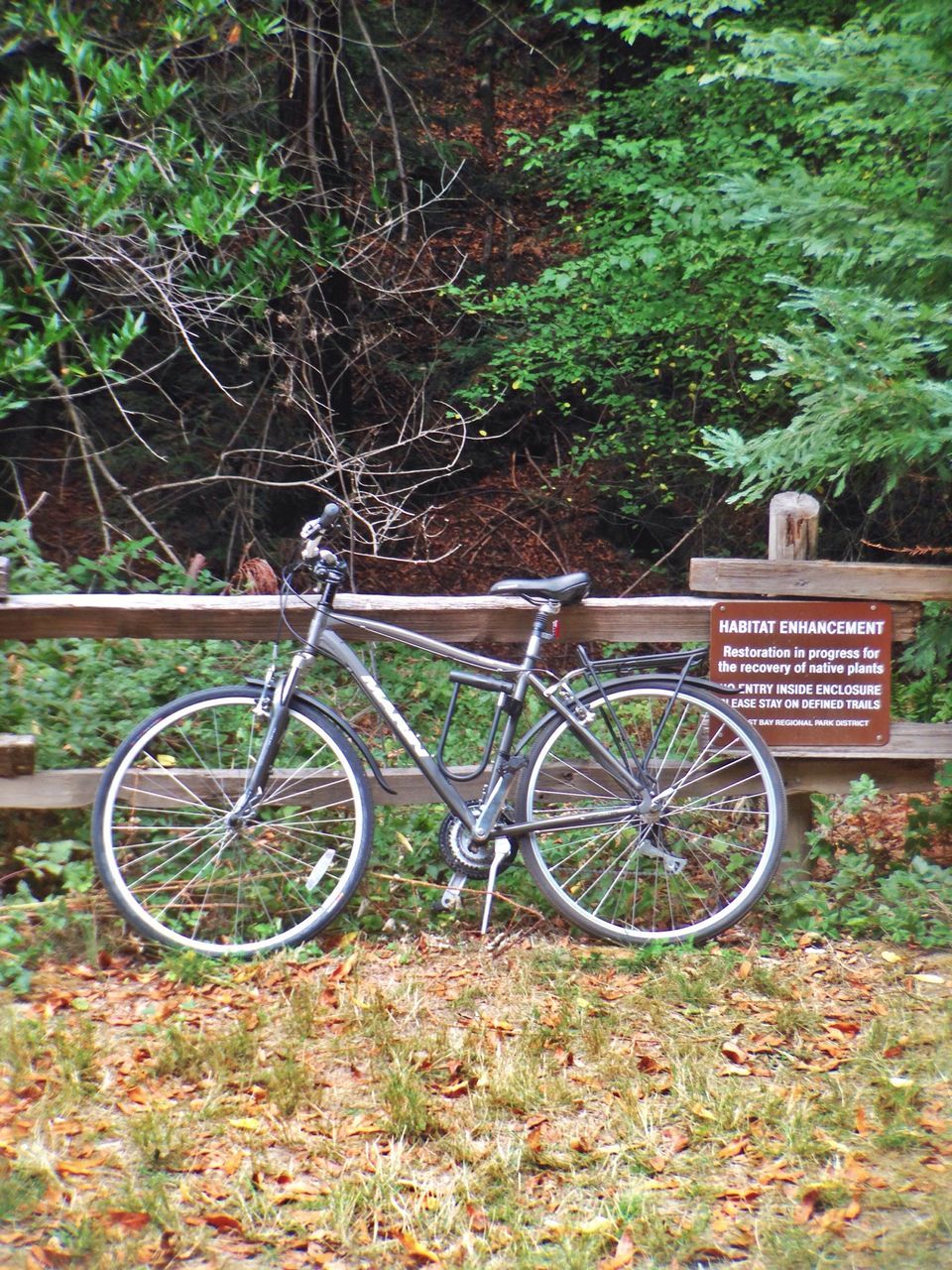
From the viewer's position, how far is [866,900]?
4566 mm

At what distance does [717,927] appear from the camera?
14.1ft

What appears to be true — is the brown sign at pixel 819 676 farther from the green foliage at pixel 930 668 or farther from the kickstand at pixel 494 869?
the kickstand at pixel 494 869

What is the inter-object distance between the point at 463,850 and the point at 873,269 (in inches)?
119

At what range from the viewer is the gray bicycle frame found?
14.1 feet

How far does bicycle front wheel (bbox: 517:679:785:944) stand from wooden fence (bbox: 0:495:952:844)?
0.25m

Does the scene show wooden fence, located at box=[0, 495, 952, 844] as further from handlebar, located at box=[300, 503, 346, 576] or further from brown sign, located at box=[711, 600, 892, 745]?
handlebar, located at box=[300, 503, 346, 576]

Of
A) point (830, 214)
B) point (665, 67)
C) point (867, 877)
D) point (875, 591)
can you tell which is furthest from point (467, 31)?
point (867, 877)

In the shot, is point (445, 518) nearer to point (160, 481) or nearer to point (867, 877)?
point (160, 481)

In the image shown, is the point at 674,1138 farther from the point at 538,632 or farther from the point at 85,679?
the point at 85,679

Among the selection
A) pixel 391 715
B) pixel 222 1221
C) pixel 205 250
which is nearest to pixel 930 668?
pixel 391 715

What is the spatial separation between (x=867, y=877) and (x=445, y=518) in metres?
5.81

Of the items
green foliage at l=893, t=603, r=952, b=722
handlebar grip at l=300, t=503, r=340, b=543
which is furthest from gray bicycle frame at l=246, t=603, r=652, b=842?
green foliage at l=893, t=603, r=952, b=722

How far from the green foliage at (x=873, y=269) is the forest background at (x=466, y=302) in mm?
18

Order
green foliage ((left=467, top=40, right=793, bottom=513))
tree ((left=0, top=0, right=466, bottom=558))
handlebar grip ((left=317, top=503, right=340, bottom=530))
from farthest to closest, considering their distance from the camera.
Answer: green foliage ((left=467, top=40, right=793, bottom=513)), tree ((left=0, top=0, right=466, bottom=558)), handlebar grip ((left=317, top=503, right=340, bottom=530))
